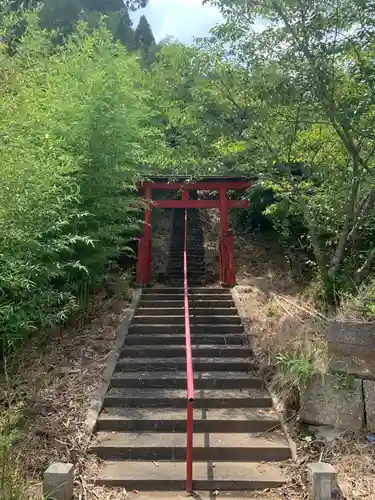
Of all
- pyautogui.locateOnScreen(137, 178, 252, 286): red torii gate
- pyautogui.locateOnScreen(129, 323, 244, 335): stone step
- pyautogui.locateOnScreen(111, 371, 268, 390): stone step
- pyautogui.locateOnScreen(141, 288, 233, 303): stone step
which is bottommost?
pyautogui.locateOnScreen(111, 371, 268, 390): stone step

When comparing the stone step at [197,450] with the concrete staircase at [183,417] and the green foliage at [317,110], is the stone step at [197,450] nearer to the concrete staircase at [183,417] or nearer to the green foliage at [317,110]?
the concrete staircase at [183,417]

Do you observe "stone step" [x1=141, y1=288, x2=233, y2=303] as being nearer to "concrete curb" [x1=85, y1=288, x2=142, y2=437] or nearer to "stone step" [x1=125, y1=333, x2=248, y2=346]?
"concrete curb" [x1=85, y1=288, x2=142, y2=437]

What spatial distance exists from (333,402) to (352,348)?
550 millimetres

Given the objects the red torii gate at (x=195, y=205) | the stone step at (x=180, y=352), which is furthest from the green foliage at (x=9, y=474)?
the red torii gate at (x=195, y=205)

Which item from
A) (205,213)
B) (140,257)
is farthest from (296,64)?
(205,213)

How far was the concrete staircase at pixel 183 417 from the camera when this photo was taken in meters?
4.05

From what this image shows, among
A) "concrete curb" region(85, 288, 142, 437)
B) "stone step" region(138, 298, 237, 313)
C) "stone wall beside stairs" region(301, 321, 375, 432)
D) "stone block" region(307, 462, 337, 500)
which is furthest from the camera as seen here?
"stone step" region(138, 298, 237, 313)

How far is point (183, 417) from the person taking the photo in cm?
485

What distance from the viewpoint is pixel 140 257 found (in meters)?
9.94

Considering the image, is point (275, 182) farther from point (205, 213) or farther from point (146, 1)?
point (146, 1)

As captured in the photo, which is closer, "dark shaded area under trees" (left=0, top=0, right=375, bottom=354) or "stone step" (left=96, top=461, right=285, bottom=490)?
"stone step" (left=96, top=461, right=285, bottom=490)

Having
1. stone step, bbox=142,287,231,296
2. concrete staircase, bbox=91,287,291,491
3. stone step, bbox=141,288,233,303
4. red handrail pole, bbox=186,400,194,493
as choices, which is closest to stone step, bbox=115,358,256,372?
concrete staircase, bbox=91,287,291,491

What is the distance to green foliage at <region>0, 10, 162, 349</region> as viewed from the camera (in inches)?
178

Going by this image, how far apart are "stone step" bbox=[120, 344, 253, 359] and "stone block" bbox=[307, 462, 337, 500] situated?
2771mm
